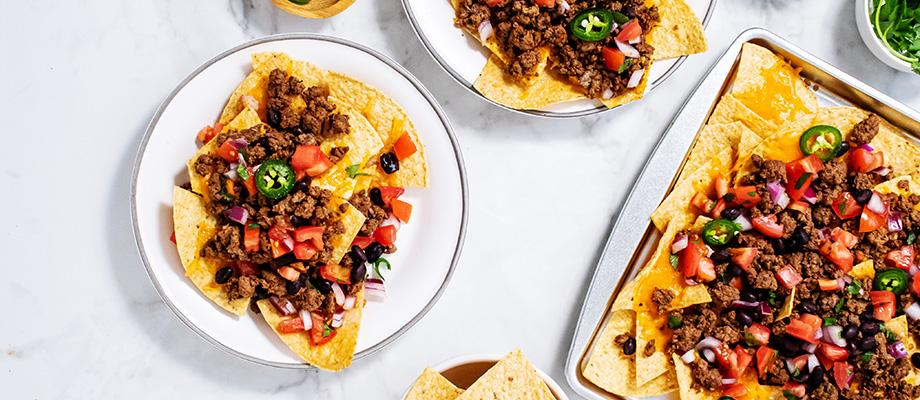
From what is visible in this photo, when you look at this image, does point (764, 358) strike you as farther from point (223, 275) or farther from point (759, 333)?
point (223, 275)

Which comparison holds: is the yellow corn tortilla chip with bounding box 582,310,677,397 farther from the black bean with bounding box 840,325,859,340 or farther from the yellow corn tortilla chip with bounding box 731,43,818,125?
the yellow corn tortilla chip with bounding box 731,43,818,125

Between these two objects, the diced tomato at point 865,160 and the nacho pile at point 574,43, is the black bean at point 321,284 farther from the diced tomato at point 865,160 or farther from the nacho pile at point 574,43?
the diced tomato at point 865,160

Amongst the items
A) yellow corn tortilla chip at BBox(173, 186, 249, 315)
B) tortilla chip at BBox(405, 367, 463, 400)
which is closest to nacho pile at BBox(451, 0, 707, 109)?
tortilla chip at BBox(405, 367, 463, 400)

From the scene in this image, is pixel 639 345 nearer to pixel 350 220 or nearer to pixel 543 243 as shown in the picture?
pixel 543 243

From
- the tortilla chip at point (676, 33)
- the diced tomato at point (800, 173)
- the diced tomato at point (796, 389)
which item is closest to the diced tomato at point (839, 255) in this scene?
the diced tomato at point (800, 173)

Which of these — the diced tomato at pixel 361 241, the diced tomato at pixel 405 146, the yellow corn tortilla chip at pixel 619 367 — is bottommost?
the yellow corn tortilla chip at pixel 619 367

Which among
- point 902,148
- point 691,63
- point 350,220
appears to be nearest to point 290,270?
point 350,220
